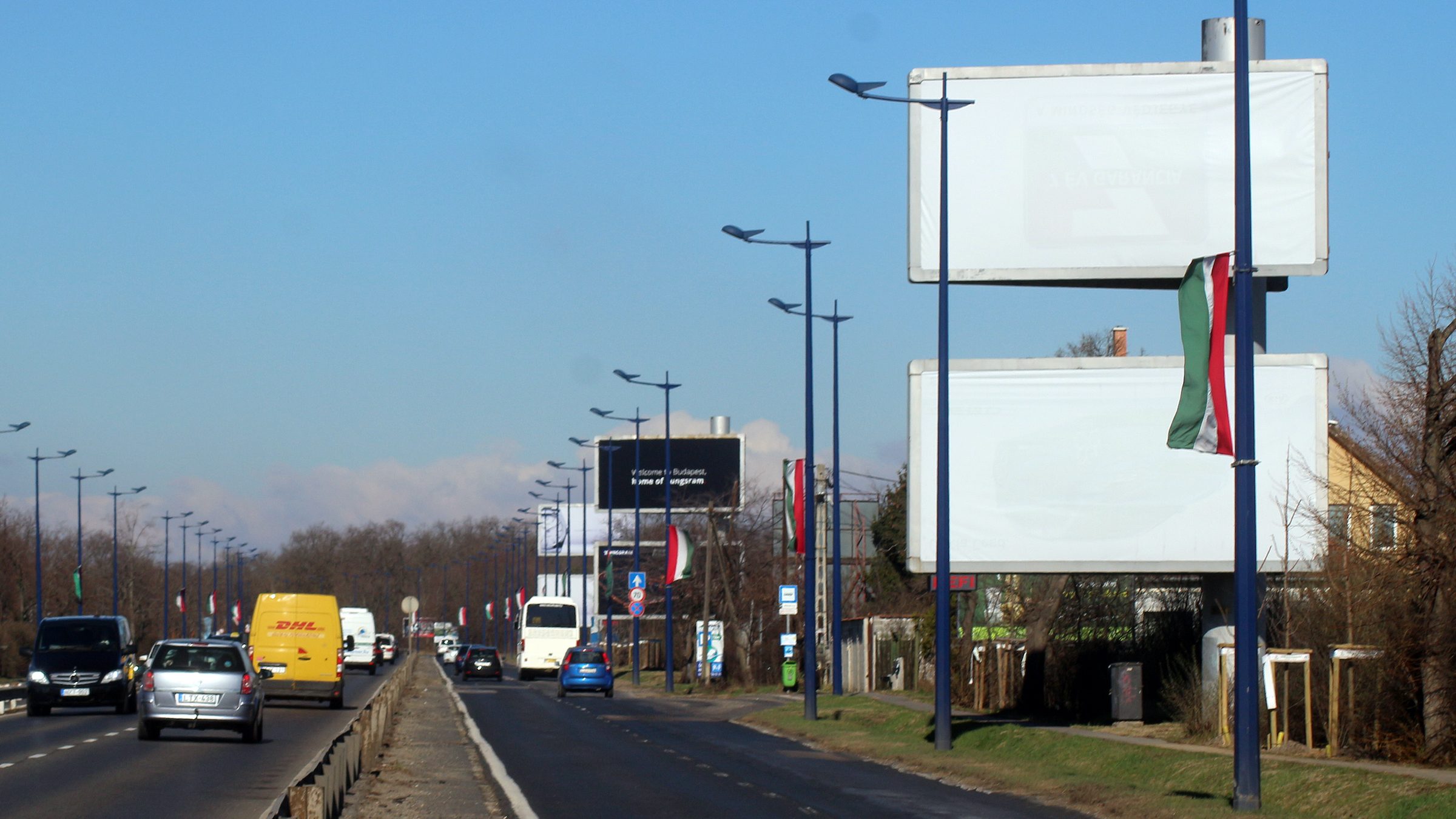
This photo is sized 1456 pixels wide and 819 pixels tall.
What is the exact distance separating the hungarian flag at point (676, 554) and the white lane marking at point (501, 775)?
58.7 feet

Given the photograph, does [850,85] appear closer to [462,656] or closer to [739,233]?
[739,233]

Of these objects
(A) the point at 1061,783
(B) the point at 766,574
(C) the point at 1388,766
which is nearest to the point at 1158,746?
(A) the point at 1061,783

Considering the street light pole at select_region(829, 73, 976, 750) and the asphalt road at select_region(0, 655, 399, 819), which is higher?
the street light pole at select_region(829, 73, 976, 750)

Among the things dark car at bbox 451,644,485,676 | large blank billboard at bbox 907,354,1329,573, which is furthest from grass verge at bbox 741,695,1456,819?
dark car at bbox 451,644,485,676

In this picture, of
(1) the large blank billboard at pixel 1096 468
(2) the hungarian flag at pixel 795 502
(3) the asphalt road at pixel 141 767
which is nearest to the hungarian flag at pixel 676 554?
(2) the hungarian flag at pixel 795 502

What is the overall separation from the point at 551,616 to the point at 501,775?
52.9 meters

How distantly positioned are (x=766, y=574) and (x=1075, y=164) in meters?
44.2

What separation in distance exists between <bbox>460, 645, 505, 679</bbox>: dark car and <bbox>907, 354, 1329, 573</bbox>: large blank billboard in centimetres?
4790

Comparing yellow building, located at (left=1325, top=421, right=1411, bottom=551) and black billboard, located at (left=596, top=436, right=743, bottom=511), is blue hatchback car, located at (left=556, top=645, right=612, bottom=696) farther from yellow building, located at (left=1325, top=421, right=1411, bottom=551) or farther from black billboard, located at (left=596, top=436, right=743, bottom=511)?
black billboard, located at (left=596, top=436, right=743, bottom=511)

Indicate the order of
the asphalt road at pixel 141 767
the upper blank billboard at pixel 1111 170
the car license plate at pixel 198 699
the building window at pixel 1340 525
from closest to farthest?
the asphalt road at pixel 141 767 → the building window at pixel 1340 525 → the car license plate at pixel 198 699 → the upper blank billboard at pixel 1111 170

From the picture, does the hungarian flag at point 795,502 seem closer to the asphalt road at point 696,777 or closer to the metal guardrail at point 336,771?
the asphalt road at point 696,777

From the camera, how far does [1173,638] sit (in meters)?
33.7

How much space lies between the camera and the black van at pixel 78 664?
3731cm

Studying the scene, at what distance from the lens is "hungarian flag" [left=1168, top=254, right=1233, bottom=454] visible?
1773 centimetres
